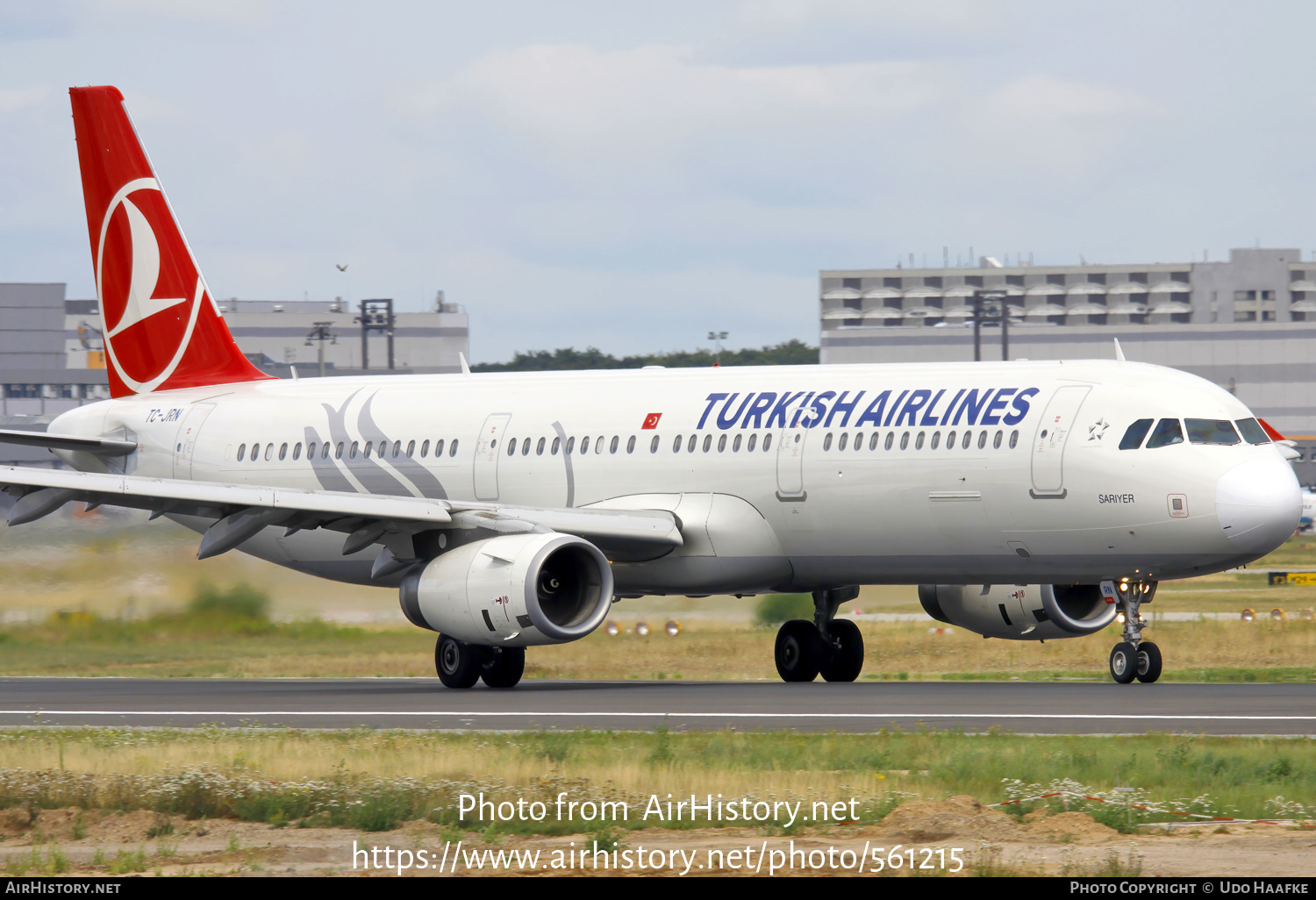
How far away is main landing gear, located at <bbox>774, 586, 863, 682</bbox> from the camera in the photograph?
28.9m

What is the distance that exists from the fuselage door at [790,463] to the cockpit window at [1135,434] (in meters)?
4.54

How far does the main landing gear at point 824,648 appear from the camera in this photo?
94.7 feet

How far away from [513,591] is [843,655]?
22.1ft

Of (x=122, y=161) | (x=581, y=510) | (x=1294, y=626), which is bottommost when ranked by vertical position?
(x=1294, y=626)

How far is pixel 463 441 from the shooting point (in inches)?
1189

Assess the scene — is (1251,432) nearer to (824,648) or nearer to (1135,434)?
(1135,434)

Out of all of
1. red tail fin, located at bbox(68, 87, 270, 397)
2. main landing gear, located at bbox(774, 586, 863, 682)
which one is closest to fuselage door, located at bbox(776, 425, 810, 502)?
main landing gear, located at bbox(774, 586, 863, 682)

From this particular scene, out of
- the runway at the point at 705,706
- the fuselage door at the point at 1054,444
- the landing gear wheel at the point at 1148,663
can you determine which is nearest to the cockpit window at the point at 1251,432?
the fuselage door at the point at 1054,444

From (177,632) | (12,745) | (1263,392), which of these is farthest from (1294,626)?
(1263,392)

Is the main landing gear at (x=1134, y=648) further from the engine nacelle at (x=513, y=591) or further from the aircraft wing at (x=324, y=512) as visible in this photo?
the engine nacelle at (x=513, y=591)

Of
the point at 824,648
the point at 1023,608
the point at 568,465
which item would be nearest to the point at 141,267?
the point at 568,465

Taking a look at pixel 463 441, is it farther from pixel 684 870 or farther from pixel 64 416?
pixel 684 870

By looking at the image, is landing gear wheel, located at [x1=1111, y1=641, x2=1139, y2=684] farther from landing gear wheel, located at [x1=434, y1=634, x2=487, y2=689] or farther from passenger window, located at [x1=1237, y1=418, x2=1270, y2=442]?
landing gear wheel, located at [x1=434, y1=634, x2=487, y2=689]
